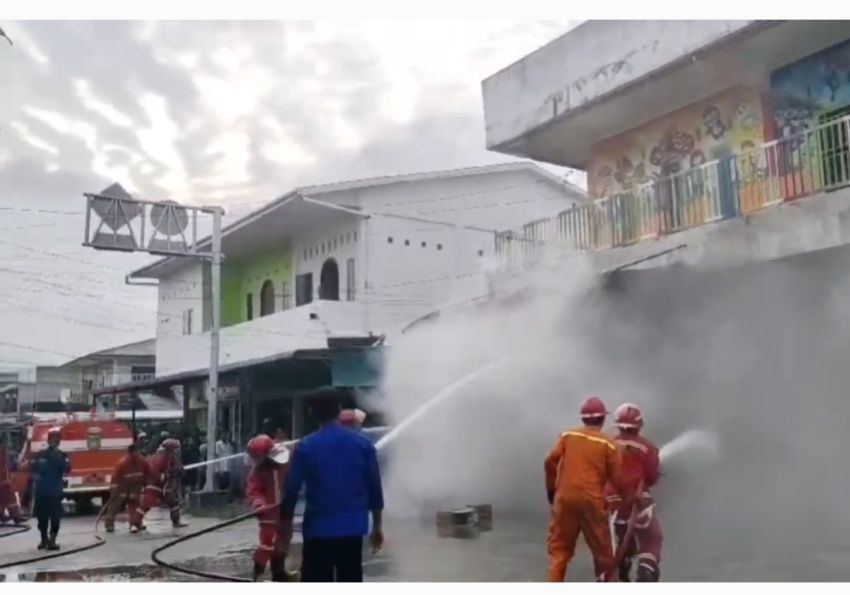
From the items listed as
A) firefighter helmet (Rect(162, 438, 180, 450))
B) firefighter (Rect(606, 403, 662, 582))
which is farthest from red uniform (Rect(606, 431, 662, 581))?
firefighter helmet (Rect(162, 438, 180, 450))

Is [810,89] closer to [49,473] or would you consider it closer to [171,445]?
[171,445]

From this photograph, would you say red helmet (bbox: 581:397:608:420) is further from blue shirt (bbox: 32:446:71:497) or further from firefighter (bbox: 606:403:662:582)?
A: blue shirt (bbox: 32:446:71:497)

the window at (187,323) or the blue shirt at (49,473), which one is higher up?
the window at (187,323)

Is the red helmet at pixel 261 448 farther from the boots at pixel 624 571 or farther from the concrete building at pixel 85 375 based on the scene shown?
the concrete building at pixel 85 375

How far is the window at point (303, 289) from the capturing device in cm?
1426

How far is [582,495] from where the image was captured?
20.5 feet

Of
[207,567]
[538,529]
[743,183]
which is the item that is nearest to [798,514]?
[538,529]

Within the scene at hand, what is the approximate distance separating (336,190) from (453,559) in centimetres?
578

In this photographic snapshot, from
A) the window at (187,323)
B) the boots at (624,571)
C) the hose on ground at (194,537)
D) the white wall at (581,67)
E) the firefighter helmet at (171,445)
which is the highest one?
the white wall at (581,67)

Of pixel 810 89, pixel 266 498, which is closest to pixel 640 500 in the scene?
pixel 266 498

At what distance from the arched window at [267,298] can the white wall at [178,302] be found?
0.94 m

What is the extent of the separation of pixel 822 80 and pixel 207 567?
7.85 m

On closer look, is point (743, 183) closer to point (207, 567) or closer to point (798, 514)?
point (798, 514)

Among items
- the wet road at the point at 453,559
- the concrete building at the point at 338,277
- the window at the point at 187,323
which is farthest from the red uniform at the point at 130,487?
the window at the point at 187,323
